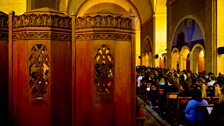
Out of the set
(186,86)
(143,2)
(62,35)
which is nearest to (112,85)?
(62,35)

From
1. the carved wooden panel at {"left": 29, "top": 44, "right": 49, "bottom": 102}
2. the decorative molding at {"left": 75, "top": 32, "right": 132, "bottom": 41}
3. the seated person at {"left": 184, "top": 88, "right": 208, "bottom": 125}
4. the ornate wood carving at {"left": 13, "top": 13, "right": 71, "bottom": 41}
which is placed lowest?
the seated person at {"left": 184, "top": 88, "right": 208, "bottom": 125}

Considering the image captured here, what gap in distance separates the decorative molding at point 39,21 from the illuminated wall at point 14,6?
6637 mm

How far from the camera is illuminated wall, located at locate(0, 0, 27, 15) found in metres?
11.0

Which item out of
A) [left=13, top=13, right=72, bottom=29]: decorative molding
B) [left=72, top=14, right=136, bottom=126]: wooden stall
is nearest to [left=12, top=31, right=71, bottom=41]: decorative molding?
[left=13, top=13, right=72, bottom=29]: decorative molding

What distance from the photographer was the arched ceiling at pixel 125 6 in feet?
101

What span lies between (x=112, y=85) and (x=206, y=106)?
3.15 metres

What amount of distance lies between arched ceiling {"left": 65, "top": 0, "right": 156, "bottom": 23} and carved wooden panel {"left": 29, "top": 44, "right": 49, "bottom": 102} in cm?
2501

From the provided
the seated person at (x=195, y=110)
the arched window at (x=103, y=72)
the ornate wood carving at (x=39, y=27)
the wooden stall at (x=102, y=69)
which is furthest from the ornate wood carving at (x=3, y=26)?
the seated person at (x=195, y=110)

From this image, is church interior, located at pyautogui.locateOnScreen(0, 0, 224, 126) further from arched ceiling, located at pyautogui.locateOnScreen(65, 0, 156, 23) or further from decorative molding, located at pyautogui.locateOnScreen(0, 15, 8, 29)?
arched ceiling, located at pyautogui.locateOnScreen(65, 0, 156, 23)

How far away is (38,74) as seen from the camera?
4719 millimetres

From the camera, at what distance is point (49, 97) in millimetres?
4730

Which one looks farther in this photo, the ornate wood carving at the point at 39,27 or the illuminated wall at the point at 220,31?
the illuminated wall at the point at 220,31

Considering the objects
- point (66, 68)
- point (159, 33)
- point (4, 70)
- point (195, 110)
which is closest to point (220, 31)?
point (195, 110)

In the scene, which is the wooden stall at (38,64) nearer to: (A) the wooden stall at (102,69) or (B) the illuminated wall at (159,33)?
(A) the wooden stall at (102,69)
